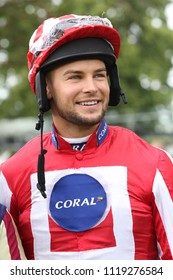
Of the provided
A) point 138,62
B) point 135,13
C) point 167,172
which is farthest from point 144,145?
point 138,62

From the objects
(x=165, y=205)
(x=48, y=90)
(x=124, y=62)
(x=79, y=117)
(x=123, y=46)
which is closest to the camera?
(x=165, y=205)

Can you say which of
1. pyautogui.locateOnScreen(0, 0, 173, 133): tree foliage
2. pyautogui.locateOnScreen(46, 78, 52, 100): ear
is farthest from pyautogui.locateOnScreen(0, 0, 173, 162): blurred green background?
pyautogui.locateOnScreen(46, 78, 52, 100): ear

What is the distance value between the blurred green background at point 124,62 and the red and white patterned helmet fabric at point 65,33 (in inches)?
381

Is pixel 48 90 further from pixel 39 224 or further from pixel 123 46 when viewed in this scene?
pixel 123 46

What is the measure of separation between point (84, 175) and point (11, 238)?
0.41 meters

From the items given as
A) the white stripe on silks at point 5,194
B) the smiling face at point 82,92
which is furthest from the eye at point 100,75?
the white stripe on silks at point 5,194

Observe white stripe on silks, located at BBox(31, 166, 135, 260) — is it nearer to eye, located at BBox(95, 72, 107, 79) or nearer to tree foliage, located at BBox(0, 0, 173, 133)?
eye, located at BBox(95, 72, 107, 79)

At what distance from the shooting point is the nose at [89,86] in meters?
2.89

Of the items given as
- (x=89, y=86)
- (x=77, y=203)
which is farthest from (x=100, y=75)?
(x=77, y=203)

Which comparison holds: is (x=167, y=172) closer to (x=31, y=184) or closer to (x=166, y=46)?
(x=31, y=184)

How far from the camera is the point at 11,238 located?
2867 millimetres

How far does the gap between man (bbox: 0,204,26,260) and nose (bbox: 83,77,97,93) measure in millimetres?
615

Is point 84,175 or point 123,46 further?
point 123,46

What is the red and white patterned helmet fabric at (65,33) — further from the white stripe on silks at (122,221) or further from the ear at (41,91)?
the white stripe on silks at (122,221)
